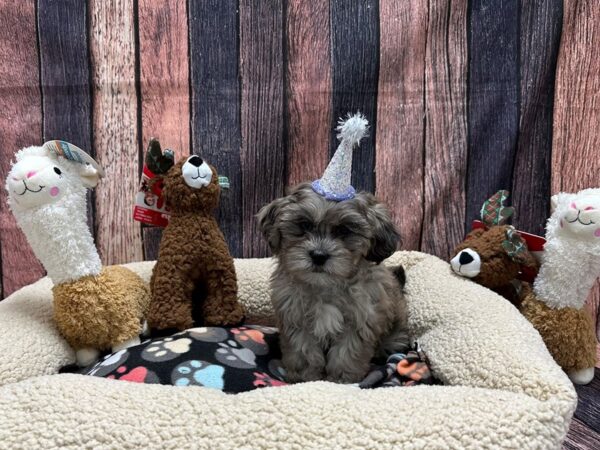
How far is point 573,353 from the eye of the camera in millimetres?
2035

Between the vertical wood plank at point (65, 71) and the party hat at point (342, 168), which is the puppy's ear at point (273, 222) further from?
the vertical wood plank at point (65, 71)

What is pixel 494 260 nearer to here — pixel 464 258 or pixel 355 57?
pixel 464 258

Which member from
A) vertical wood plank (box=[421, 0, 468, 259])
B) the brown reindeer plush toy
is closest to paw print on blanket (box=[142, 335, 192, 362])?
the brown reindeer plush toy

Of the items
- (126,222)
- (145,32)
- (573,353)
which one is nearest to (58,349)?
(126,222)

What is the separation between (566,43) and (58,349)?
2.55 metres

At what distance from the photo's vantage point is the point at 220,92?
243cm

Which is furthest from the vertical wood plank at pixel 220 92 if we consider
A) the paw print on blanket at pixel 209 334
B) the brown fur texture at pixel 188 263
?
the paw print on blanket at pixel 209 334

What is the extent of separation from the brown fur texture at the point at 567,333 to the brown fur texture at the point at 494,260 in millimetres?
157

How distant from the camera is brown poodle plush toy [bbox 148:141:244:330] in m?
2.02

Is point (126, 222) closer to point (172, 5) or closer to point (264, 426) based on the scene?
point (172, 5)

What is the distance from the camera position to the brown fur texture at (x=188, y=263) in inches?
80.0

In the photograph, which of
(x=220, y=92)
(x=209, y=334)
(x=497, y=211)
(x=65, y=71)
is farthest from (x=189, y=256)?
(x=497, y=211)

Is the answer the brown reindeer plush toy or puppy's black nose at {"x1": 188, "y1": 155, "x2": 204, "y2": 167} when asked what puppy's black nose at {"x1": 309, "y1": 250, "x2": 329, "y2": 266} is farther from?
the brown reindeer plush toy

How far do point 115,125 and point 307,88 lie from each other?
947 millimetres
